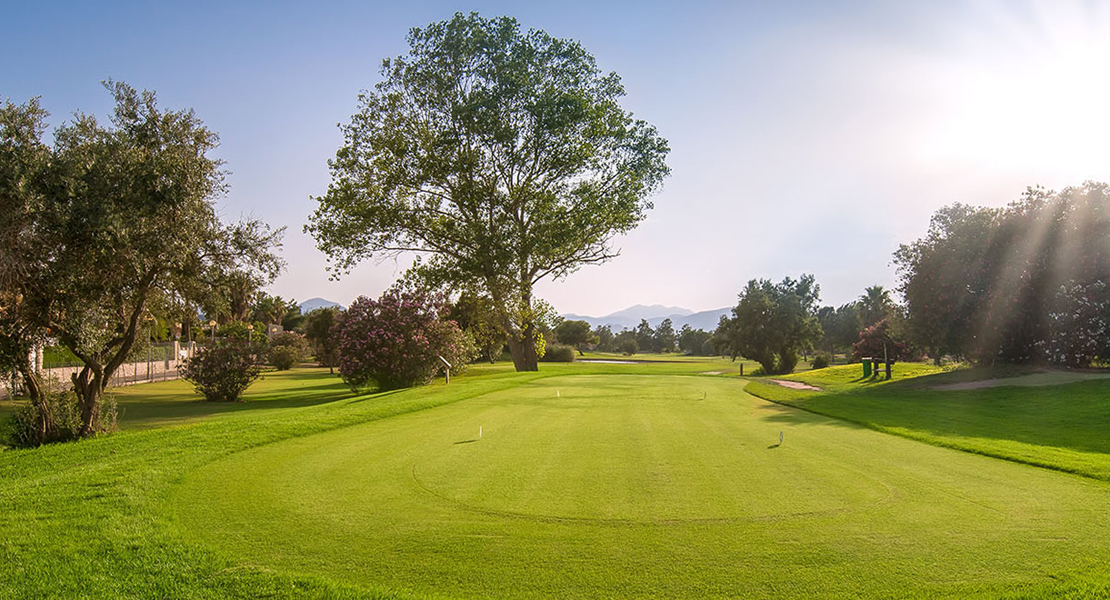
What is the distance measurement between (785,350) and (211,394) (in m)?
43.7

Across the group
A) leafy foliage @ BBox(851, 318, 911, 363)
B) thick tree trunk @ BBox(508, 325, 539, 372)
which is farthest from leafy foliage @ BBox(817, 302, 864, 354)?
thick tree trunk @ BBox(508, 325, 539, 372)

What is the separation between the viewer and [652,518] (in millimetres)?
5684

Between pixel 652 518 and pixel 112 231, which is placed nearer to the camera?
pixel 652 518

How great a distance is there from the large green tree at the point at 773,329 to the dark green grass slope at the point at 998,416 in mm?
29521

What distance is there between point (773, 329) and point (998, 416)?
38943mm

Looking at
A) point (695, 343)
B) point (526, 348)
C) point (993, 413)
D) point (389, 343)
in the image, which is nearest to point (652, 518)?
point (993, 413)

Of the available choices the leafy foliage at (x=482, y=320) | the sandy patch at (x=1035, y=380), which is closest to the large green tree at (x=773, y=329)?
the leafy foliage at (x=482, y=320)

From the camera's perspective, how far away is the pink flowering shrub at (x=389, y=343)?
24.3m

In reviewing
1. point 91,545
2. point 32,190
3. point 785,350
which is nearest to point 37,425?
point 32,190

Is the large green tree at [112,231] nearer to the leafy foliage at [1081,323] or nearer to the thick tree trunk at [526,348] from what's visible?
the thick tree trunk at [526,348]

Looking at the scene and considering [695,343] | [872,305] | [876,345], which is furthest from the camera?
[695,343]

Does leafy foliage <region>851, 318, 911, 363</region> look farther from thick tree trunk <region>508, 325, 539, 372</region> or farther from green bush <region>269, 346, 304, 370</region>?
green bush <region>269, 346, 304, 370</region>

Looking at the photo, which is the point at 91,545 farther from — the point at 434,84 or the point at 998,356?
the point at 434,84

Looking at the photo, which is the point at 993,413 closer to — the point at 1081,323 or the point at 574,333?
the point at 1081,323
